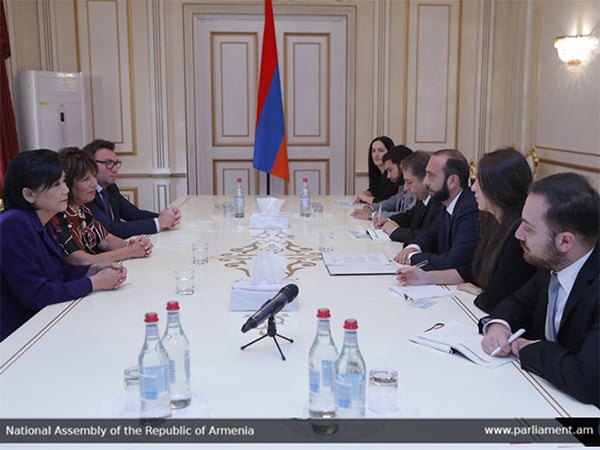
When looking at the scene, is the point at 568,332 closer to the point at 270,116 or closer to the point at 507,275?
the point at 507,275

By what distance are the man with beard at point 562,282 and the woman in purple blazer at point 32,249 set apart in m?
1.52

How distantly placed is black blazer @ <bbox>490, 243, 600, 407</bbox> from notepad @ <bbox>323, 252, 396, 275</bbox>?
849 millimetres

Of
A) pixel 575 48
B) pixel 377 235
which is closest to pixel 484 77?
pixel 575 48

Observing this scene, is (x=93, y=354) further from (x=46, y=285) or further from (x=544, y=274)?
(x=544, y=274)

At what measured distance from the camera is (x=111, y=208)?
420cm

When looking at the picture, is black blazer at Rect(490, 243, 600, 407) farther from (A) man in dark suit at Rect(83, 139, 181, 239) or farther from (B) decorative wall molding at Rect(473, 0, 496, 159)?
(B) decorative wall molding at Rect(473, 0, 496, 159)

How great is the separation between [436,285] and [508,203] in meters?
0.45

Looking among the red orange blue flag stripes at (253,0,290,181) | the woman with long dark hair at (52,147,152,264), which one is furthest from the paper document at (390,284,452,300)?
the red orange blue flag stripes at (253,0,290,181)

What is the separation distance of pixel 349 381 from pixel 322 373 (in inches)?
3.3

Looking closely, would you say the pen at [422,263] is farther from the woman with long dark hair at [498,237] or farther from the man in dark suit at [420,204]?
the man in dark suit at [420,204]

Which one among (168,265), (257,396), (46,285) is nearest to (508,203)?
(257,396)

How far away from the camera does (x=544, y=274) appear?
2129 millimetres

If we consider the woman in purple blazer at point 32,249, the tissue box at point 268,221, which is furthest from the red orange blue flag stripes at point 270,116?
the woman in purple blazer at point 32,249

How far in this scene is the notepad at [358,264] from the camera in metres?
2.94
